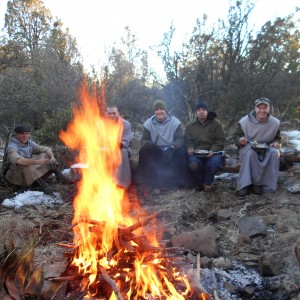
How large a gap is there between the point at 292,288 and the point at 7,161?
481 centimetres

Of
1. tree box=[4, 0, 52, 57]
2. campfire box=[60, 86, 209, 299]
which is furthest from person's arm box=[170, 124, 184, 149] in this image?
tree box=[4, 0, 52, 57]

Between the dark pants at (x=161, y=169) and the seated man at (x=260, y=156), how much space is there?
104cm

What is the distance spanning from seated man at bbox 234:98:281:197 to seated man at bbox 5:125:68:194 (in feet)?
10.8

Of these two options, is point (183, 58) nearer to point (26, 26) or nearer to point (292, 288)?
point (292, 288)

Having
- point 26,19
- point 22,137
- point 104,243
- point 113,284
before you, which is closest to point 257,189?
point 104,243

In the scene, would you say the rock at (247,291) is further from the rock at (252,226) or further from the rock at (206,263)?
the rock at (252,226)

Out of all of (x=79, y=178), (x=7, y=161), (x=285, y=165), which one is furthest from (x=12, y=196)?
(x=285, y=165)

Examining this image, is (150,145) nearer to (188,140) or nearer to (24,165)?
(188,140)

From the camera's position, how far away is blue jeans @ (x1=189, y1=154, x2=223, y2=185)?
18.8 feet

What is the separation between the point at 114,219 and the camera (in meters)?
3.25

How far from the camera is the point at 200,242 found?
3.48 m

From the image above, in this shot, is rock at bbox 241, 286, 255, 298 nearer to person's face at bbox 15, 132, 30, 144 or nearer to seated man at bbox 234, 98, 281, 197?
seated man at bbox 234, 98, 281, 197

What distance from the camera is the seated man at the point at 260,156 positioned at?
214 inches

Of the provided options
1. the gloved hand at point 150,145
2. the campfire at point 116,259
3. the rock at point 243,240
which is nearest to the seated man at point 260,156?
the gloved hand at point 150,145
